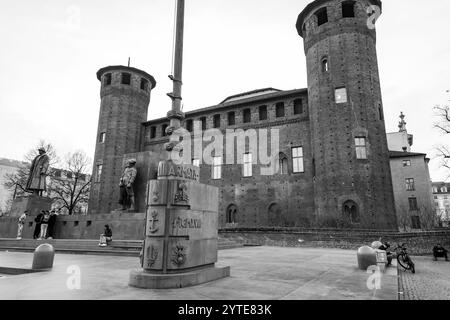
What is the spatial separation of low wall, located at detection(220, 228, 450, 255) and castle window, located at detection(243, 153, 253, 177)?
821 centimetres

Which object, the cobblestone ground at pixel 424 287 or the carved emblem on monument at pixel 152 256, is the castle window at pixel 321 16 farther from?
the carved emblem on monument at pixel 152 256

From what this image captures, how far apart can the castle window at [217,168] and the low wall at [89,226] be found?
15.5 m

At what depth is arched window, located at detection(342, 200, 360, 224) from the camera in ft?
73.0

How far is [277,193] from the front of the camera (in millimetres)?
27391

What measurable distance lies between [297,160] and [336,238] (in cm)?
993

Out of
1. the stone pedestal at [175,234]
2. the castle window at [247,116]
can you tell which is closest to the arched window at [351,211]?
the castle window at [247,116]

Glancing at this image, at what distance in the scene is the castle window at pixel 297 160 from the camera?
2704 centimetres

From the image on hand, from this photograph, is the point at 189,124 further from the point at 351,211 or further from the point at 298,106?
the point at 351,211

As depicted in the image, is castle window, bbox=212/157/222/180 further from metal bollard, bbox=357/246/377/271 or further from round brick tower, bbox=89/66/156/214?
metal bollard, bbox=357/246/377/271

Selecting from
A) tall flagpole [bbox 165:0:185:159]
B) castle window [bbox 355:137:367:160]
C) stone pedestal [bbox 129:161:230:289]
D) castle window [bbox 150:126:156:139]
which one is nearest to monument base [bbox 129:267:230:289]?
stone pedestal [bbox 129:161:230:289]
